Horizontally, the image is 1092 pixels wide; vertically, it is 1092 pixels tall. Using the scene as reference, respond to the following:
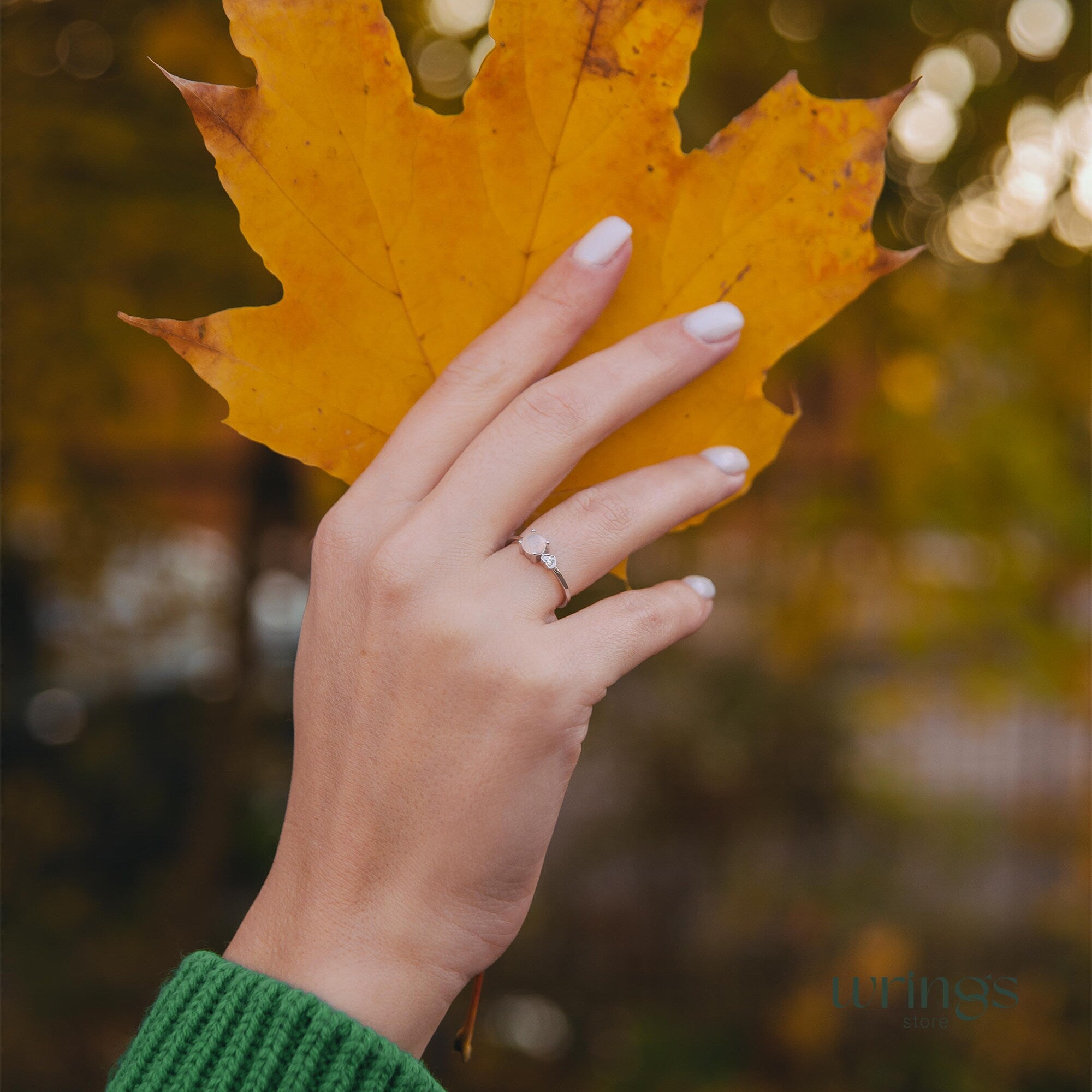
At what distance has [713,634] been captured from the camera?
5.54m

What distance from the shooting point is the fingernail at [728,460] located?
0.83 metres

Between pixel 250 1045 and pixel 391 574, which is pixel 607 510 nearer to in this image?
pixel 391 574

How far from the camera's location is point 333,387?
80 centimetres

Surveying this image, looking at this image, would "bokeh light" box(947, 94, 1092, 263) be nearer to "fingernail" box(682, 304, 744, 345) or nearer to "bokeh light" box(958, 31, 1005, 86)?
"bokeh light" box(958, 31, 1005, 86)

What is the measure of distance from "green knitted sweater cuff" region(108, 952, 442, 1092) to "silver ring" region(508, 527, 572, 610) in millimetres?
422

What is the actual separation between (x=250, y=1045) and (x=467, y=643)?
0.40m

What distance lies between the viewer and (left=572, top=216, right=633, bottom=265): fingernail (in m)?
0.77

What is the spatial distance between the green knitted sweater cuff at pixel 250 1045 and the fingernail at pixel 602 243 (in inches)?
27.5

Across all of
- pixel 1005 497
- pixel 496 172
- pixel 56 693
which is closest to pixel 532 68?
pixel 496 172

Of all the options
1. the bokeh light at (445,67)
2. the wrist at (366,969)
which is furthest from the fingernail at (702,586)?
the bokeh light at (445,67)

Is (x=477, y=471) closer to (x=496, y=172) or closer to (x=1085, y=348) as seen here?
(x=496, y=172)

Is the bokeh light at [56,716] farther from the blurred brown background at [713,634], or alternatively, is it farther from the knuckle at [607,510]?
the knuckle at [607,510]

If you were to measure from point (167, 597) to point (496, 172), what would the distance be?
425cm

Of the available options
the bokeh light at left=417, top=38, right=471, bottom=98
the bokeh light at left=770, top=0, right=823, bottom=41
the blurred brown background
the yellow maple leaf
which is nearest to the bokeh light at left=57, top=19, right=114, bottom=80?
the blurred brown background
